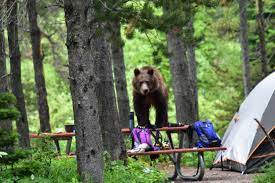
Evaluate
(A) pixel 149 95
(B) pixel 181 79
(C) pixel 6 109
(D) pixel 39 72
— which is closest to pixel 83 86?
(C) pixel 6 109

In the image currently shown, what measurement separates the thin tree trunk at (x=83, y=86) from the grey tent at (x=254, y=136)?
478cm

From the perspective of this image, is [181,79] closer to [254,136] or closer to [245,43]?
[254,136]

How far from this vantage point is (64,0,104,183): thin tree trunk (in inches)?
316

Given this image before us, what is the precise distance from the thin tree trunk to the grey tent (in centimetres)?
478

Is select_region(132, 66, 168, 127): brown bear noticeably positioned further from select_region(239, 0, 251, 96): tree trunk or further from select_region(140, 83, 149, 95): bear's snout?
select_region(239, 0, 251, 96): tree trunk

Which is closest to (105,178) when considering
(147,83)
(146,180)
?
(146,180)

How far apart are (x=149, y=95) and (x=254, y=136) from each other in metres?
2.32

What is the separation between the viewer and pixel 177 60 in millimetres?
15273

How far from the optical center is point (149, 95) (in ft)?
42.3

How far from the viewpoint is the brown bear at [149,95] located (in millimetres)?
12648

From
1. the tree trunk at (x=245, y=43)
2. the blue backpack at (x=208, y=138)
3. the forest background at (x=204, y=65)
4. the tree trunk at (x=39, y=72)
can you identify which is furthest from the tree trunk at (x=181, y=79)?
the forest background at (x=204, y=65)

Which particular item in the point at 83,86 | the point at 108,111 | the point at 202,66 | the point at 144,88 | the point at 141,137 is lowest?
the point at 141,137

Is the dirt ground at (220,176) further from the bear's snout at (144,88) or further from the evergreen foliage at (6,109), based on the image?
the evergreen foliage at (6,109)

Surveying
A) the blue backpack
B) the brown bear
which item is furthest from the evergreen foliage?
the brown bear
